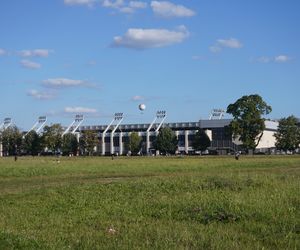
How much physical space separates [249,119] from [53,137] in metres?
75.3

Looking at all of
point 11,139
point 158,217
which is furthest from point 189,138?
point 158,217

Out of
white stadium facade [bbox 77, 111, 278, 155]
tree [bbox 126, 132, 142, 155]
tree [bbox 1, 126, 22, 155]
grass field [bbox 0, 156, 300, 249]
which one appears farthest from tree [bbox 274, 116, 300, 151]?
grass field [bbox 0, 156, 300, 249]

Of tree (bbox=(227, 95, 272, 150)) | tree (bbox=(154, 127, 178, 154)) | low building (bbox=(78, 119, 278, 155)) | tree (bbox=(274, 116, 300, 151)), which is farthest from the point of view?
low building (bbox=(78, 119, 278, 155))

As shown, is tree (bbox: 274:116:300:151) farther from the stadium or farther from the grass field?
the grass field

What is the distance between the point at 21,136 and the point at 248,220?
600ft

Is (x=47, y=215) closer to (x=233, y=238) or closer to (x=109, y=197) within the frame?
(x=109, y=197)

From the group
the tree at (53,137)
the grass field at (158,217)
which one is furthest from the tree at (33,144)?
the grass field at (158,217)

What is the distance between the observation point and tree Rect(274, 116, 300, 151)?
447ft

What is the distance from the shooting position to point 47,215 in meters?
15.5

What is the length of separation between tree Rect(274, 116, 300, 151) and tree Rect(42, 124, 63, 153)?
7015 cm

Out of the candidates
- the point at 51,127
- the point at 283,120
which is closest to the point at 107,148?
the point at 51,127

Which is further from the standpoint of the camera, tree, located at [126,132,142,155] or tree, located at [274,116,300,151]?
tree, located at [126,132,142,155]

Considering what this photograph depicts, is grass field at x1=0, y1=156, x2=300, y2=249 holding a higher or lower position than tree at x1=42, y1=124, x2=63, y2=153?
→ lower

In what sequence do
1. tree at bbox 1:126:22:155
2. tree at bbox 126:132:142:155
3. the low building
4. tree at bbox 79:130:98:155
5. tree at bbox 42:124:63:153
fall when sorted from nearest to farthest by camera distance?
tree at bbox 79:130:98:155, the low building, tree at bbox 42:124:63:153, tree at bbox 126:132:142:155, tree at bbox 1:126:22:155
